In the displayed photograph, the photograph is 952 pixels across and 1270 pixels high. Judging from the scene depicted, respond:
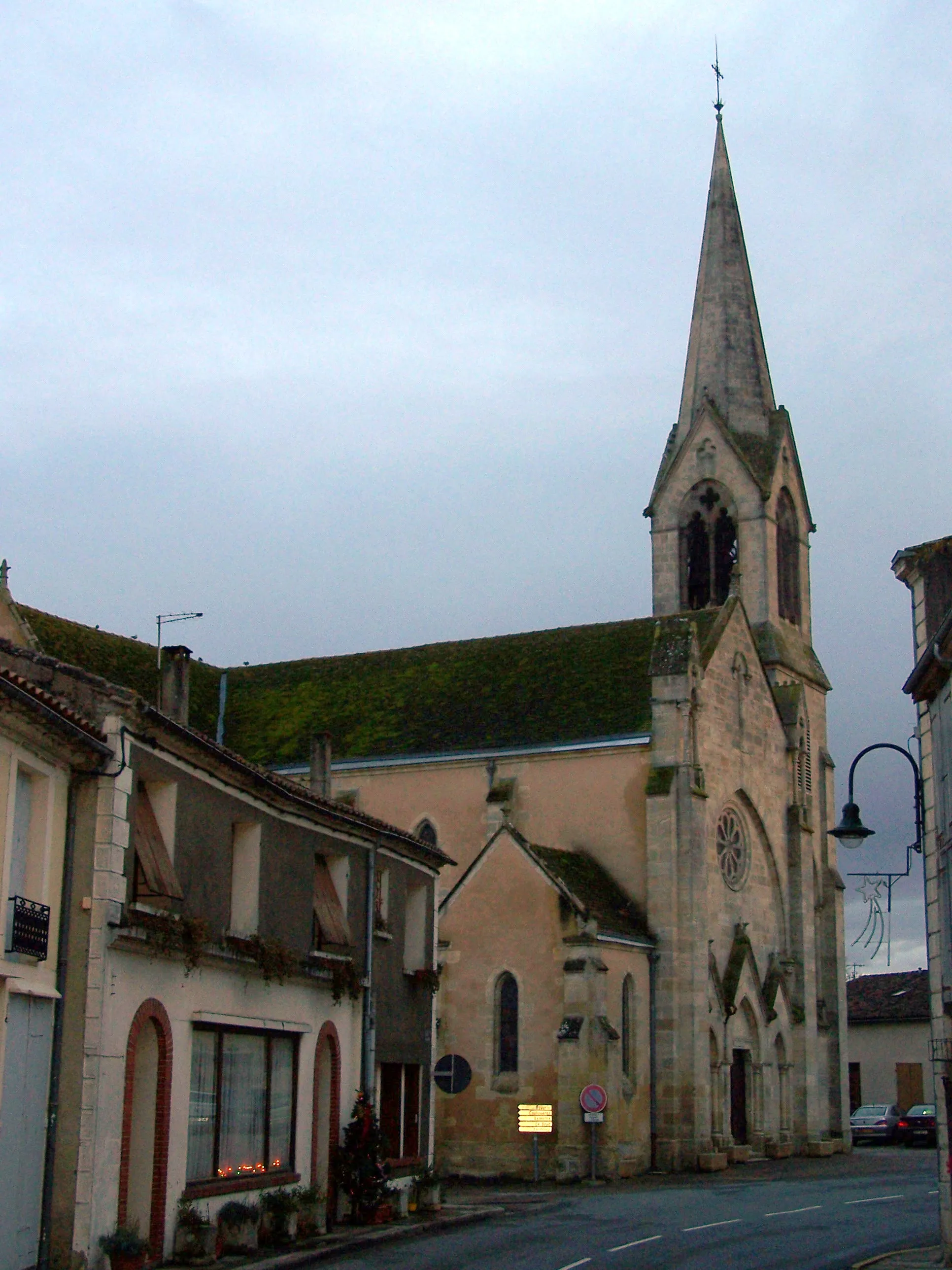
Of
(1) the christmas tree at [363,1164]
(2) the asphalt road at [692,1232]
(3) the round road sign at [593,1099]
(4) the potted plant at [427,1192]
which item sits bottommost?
(2) the asphalt road at [692,1232]

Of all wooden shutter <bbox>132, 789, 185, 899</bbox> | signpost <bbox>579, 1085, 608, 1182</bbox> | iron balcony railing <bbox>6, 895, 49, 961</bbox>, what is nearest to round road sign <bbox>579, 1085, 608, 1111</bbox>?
signpost <bbox>579, 1085, 608, 1182</bbox>

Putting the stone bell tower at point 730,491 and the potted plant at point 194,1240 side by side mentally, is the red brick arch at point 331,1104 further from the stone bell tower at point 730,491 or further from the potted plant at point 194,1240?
the stone bell tower at point 730,491

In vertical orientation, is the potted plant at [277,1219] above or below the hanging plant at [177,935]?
below

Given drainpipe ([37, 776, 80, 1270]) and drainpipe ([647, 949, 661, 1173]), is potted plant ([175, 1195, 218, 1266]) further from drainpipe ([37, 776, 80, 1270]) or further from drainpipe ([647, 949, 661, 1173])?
drainpipe ([647, 949, 661, 1173])

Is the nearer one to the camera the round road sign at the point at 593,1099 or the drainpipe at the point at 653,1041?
the round road sign at the point at 593,1099

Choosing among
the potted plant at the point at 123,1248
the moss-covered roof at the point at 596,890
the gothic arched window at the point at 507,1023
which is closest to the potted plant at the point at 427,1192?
the potted plant at the point at 123,1248

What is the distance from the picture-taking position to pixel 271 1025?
822 inches

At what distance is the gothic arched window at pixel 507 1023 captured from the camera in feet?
119

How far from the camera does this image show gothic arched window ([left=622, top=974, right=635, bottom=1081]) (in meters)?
36.6

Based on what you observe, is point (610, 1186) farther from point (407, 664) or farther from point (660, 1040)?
point (407, 664)

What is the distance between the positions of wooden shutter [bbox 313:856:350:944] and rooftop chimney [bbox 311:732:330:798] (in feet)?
24.7

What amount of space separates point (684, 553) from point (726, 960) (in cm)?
1643

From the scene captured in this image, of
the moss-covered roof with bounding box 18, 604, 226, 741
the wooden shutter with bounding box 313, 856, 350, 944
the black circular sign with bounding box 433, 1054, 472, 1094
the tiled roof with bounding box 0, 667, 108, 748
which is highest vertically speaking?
the moss-covered roof with bounding box 18, 604, 226, 741

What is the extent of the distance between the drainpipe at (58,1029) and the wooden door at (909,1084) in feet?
171
